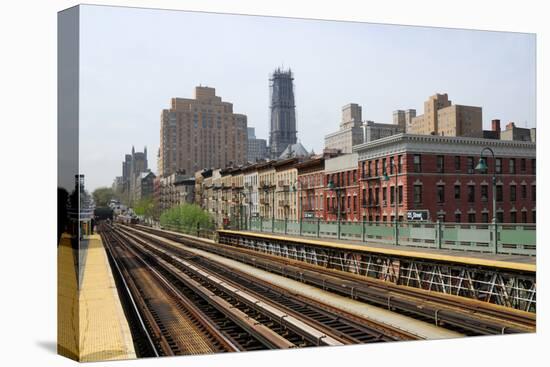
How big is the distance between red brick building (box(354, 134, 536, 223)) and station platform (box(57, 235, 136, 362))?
1378 cm

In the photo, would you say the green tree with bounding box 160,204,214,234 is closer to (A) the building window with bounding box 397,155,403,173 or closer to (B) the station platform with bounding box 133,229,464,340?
(B) the station platform with bounding box 133,229,464,340

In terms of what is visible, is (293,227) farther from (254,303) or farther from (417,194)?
(254,303)

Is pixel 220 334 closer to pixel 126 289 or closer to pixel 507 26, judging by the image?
pixel 126 289

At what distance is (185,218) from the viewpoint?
1727 cm

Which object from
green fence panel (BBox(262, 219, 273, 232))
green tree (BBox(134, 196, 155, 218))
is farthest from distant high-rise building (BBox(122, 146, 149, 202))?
green fence panel (BBox(262, 219, 273, 232))

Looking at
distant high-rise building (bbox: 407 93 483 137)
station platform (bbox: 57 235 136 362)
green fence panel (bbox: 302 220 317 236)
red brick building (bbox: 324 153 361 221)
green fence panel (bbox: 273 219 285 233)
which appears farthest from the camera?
red brick building (bbox: 324 153 361 221)

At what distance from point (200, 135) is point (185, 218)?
275 cm

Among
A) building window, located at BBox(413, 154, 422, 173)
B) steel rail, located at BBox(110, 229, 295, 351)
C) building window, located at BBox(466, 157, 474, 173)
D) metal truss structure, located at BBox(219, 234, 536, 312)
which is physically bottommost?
steel rail, located at BBox(110, 229, 295, 351)

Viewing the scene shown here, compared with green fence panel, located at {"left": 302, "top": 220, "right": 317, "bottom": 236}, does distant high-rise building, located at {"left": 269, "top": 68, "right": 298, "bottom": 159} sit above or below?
above

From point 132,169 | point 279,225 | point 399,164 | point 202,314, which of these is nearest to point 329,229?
point 279,225

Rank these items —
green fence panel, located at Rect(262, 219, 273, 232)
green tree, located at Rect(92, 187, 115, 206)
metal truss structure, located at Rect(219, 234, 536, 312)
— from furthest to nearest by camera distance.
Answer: green fence panel, located at Rect(262, 219, 273, 232)
metal truss structure, located at Rect(219, 234, 536, 312)
green tree, located at Rect(92, 187, 115, 206)

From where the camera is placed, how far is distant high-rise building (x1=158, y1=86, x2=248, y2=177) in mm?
14805

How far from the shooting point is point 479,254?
53.7ft

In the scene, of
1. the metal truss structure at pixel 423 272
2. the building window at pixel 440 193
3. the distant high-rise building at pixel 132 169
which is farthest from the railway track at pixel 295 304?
the building window at pixel 440 193
